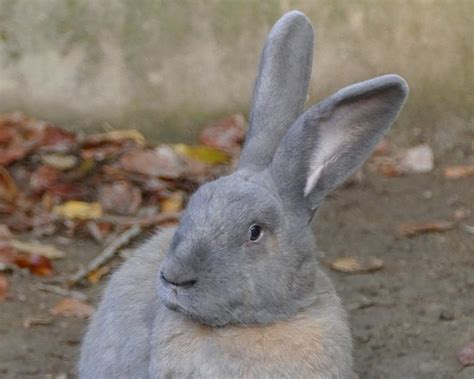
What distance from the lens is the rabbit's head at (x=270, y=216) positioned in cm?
349

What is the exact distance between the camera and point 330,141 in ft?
12.3

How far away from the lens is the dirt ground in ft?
15.8

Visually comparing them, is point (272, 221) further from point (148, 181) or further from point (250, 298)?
point (148, 181)

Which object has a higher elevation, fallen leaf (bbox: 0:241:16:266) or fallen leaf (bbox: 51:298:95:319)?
fallen leaf (bbox: 51:298:95:319)

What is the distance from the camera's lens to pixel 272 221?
143 inches

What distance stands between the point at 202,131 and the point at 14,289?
1653mm

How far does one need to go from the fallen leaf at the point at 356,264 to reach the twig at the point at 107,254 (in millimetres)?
1020

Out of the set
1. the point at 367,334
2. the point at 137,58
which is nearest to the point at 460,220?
the point at 367,334

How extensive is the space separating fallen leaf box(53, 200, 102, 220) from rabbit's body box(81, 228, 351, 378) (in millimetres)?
1941

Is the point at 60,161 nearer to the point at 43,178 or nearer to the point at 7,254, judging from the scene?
the point at 43,178

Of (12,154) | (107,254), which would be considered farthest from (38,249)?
(12,154)

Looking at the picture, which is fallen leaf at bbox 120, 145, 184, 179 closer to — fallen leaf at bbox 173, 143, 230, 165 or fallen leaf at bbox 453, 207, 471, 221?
fallen leaf at bbox 173, 143, 230, 165

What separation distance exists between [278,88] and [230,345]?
3.07 ft

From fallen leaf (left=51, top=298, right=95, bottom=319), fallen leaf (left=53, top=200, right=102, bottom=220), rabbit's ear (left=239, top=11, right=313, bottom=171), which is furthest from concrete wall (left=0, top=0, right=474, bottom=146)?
rabbit's ear (left=239, top=11, right=313, bottom=171)
